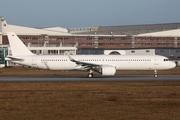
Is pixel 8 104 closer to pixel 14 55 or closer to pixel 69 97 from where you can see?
pixel 69 97

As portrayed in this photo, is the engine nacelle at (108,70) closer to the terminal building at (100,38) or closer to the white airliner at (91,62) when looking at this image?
the white airliner at (91,62)

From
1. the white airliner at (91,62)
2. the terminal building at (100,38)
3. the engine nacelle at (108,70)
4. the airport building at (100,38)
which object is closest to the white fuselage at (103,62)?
the white airliner at (91,62)

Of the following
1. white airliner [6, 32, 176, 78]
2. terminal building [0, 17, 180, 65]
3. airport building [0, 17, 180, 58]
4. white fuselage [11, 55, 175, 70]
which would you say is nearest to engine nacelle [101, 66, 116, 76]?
white airliner [6, 32, 176, 78]

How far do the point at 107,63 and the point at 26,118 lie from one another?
29.6 m

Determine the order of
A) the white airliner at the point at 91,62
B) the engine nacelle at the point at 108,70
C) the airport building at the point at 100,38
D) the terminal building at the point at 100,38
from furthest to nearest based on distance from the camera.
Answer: the airport building at the point at 100,38 → the terminal building at the point at 100,38 → the white airliner at the point at 91,62 → the engine nacelle at the point at 108,70

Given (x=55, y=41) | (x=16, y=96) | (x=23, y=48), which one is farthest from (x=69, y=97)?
(x=55, y=41)

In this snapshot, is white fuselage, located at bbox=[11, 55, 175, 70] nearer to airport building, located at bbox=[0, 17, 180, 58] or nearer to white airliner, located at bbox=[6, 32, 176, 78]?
white airliner, located at bbox=[6, 32, 176, 78]

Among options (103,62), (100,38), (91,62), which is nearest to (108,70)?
(103,62)

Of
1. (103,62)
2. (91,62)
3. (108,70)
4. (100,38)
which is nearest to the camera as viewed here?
(108,70)

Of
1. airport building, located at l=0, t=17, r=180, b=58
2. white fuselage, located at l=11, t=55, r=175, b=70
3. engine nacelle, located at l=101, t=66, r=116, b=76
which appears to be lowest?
engine nacelle, located at l=101, t=66, r=116, b=76

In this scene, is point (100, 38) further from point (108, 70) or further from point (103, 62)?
point (108, 70)

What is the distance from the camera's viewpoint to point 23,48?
47.7 m

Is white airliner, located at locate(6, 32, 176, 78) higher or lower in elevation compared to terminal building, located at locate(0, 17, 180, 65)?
lower

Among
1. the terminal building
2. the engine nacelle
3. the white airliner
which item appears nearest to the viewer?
the engine nacelle
